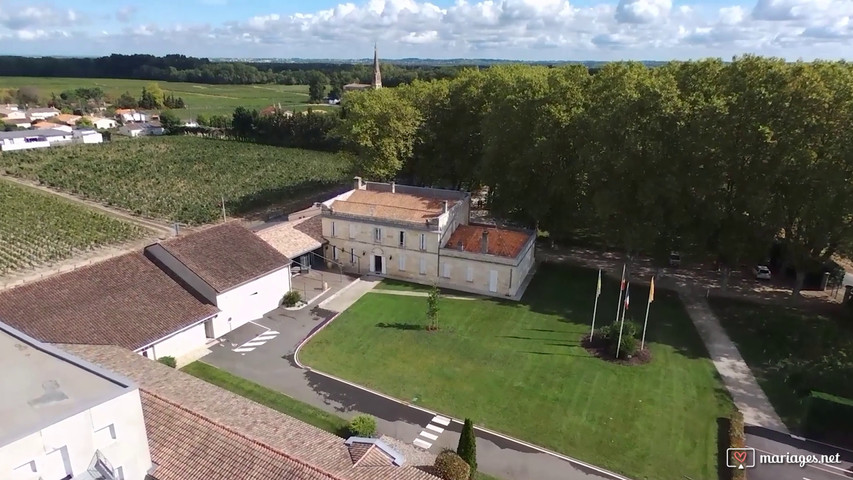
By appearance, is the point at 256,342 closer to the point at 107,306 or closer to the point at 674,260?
the point at 107,306

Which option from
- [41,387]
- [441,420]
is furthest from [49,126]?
[441,420]

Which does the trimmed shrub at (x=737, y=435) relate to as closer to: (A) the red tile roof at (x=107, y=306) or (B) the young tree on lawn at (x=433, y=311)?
(B) the young tree on lawn at (x=433, y=311)

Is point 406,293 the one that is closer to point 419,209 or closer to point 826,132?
point 419,209

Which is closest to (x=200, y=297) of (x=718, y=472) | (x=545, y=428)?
(x=545, y=428)

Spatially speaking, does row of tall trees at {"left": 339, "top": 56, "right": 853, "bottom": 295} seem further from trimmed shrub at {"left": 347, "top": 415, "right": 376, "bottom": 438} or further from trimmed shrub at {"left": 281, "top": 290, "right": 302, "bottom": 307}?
trimmed shrub at {"left": 347, "top": 415, "right": 376, "bottom": 438}

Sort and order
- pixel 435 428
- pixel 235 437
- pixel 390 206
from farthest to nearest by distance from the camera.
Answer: pixel 390 206 < pixel 435 428 < pixel 235 437

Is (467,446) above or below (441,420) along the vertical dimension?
above

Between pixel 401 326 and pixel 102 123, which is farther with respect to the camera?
pixel 102 123
